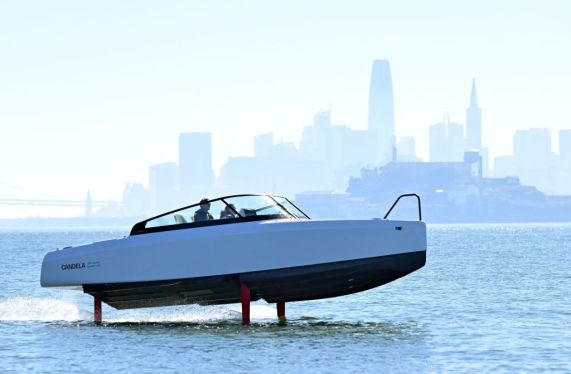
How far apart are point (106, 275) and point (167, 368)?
4.22 m

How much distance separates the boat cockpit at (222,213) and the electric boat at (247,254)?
0.7 inches

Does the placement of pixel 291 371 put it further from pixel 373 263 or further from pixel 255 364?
Answer: pixel 373 263

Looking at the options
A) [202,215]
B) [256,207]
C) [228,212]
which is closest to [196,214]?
[202,215]

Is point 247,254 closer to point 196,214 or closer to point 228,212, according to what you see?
point 228,212

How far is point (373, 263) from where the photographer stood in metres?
19.9

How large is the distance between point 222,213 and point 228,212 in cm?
12

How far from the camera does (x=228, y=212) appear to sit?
66.9ft

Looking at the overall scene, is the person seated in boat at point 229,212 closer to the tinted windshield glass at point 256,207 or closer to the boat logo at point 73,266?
the tinted windshield glass at point 256,207

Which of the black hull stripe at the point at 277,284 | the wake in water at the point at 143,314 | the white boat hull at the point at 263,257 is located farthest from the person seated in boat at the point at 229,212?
the wake in water at the point at 143,314

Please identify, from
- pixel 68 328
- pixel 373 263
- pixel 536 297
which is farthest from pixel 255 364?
pixel 536 297

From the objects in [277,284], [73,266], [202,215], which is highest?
[202,215]

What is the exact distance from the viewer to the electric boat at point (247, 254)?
65.1 ft

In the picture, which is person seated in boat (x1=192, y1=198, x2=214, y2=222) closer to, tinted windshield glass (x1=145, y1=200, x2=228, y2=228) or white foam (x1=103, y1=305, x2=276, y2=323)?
tinted windshield glass (x1=145, y1=200, x2=228, y2=228)

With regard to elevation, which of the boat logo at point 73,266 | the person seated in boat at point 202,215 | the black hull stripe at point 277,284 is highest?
the person seated in boat at point 202,215
